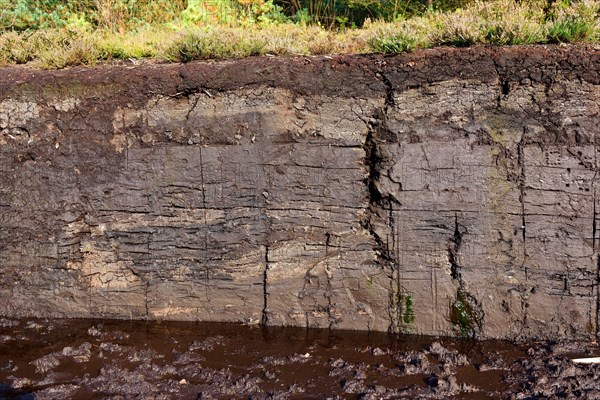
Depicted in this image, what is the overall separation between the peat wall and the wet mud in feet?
0.54

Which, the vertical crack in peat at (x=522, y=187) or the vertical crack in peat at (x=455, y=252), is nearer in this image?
the vertical crack in peat at (x=522, y=187)

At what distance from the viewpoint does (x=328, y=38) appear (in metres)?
5.53

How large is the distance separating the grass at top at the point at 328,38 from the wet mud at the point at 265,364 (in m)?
2.12

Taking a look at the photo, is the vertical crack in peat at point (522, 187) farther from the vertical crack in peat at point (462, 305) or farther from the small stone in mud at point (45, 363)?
the small stone in mud at point (45, 363)

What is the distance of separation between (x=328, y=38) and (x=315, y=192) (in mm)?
1399

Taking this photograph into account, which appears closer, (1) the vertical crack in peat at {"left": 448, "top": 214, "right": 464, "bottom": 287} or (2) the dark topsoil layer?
(2) the dark topsoil layer

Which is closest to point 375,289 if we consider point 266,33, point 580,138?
point 580,138

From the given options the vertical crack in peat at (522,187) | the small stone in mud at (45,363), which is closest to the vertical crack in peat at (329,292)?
the vertical crack in peat at (522,187)

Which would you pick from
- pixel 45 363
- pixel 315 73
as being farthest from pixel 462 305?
→ pixel 45 363

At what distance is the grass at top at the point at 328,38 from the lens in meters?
4.89

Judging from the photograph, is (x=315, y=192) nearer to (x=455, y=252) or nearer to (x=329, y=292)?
(x=329, y=292)

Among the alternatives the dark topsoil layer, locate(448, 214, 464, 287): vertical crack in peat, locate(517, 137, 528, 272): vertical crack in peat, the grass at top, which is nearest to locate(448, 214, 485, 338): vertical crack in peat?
locate(448, 214, 464, 287): vertical crack in peat

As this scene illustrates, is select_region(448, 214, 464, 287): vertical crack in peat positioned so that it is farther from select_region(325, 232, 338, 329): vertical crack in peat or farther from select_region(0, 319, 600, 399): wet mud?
select_region(325, 232, 338, 329): vertical crack in peat

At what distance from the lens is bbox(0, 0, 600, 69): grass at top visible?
4.89 metres
